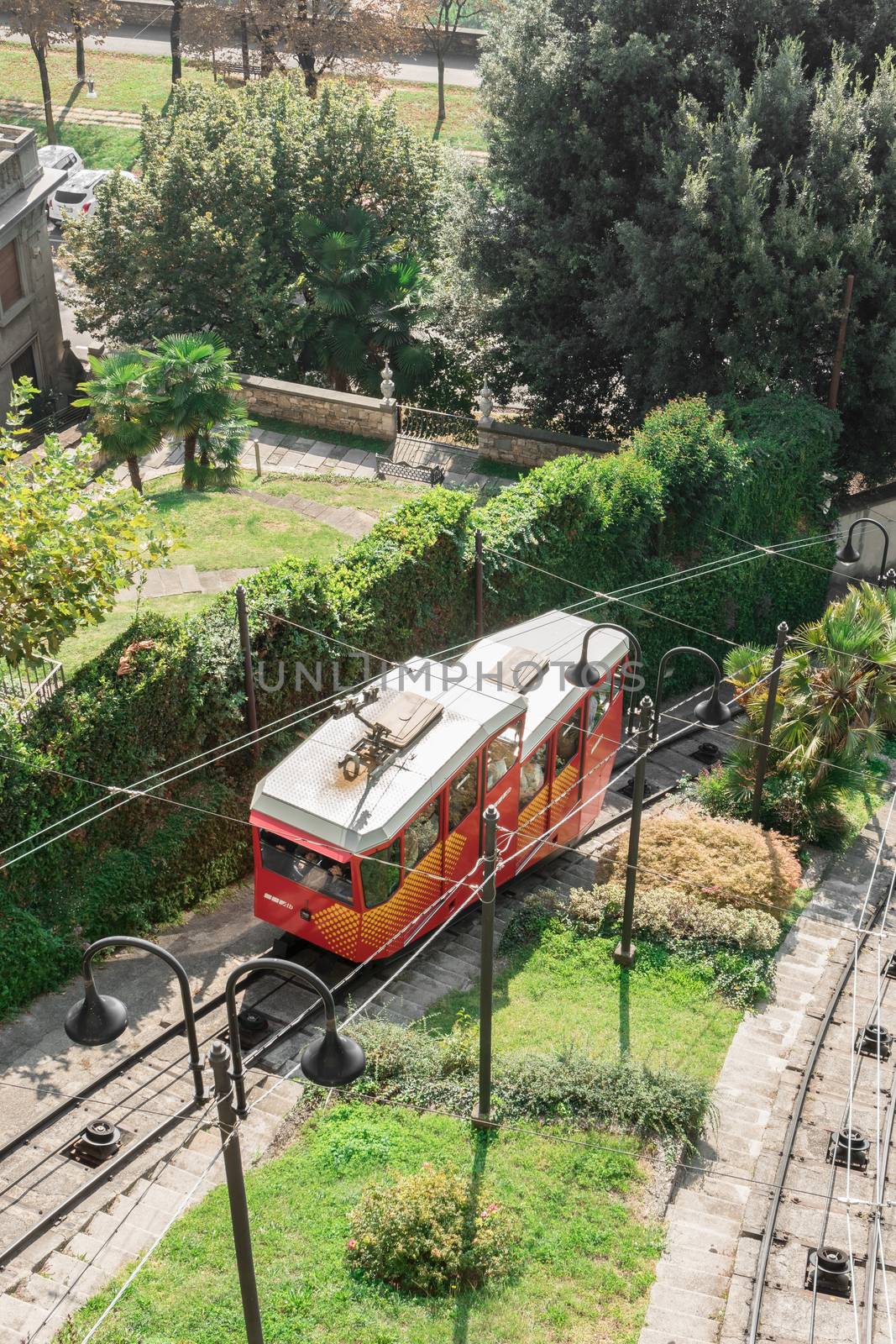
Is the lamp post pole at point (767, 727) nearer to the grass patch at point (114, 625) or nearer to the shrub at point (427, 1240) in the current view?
the grass patch at point (114, 625)

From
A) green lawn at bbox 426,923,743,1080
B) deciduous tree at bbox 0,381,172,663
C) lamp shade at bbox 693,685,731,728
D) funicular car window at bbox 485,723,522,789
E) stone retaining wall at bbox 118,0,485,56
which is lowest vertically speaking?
green lawn at bbox 426,923,743,1080

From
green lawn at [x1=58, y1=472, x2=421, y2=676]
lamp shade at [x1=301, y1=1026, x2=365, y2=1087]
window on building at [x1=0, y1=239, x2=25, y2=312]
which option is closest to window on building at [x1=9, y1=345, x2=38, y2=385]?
window on building at [x1=0, y1=239, x2=25, y2=312]

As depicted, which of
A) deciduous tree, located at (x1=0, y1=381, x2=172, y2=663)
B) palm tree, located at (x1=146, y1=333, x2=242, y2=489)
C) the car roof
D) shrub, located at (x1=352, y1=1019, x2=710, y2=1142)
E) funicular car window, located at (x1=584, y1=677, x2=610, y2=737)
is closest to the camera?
shrub, located at (x1=352, y1=1019, x2=710, y2=1142)

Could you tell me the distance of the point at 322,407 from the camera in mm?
32156

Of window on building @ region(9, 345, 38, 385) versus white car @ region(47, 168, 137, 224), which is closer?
window on building @ region(9, 345, 38, 385)

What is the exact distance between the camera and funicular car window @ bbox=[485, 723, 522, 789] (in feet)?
60.8

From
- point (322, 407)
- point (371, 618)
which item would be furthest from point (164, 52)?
point (371, 618)

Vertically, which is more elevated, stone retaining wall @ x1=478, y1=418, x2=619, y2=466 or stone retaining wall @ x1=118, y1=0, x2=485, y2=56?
stone retaining wall @ x1=118, y1=0, x2=485, y2=56

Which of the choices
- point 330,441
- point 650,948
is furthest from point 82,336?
point 650,948

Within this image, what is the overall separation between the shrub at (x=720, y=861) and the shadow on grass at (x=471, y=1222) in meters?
5.58

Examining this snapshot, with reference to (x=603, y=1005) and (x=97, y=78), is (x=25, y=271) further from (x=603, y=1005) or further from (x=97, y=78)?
(x=603, y=1005)

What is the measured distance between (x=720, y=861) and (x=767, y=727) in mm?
2249

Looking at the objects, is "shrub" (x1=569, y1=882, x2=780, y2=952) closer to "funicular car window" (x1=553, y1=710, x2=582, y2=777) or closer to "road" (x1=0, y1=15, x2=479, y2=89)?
"funicular car window" (x1=553, y1=710, x2=582, y2=777)

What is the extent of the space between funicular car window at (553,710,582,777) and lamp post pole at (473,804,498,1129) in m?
5.35
